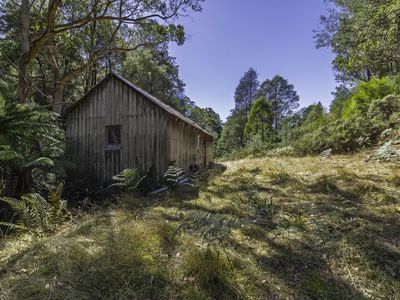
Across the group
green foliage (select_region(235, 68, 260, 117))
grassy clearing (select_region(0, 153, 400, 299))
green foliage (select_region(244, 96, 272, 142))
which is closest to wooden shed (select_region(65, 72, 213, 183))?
grassy clearing (select_region(0, 153, 400, 299))

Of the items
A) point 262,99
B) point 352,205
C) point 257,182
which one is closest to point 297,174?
point 257,182

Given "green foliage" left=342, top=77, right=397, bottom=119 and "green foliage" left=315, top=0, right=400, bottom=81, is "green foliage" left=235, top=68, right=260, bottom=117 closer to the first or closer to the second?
"green foliage" left=342, top=77, right=397, bottom=119

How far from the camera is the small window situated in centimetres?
981

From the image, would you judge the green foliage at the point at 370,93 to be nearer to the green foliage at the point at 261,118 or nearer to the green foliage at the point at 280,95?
the green foliage at the point at 261,118

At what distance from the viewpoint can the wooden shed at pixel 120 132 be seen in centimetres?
912

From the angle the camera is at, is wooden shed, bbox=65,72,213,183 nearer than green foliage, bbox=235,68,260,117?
Yes

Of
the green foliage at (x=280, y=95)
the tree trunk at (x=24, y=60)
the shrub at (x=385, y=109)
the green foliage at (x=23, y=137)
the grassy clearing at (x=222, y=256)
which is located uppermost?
the green foliage at (x=280, y=95)

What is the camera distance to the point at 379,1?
6.08 m

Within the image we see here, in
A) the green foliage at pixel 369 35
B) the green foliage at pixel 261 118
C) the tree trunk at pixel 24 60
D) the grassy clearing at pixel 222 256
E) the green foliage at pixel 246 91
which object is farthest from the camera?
the green foliage at pixel 246 91

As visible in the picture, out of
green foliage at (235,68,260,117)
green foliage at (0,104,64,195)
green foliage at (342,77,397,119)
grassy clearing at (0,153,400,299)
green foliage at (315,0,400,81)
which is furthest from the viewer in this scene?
green foliage at (235,68,260,117)

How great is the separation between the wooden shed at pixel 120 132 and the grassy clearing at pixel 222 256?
479cm

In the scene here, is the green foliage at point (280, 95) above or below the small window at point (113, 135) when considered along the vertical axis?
above

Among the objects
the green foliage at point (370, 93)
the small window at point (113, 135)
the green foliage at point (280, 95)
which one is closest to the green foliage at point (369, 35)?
the green foliage at point (370, 93)

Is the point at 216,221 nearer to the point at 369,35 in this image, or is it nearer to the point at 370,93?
the point at 369,35
